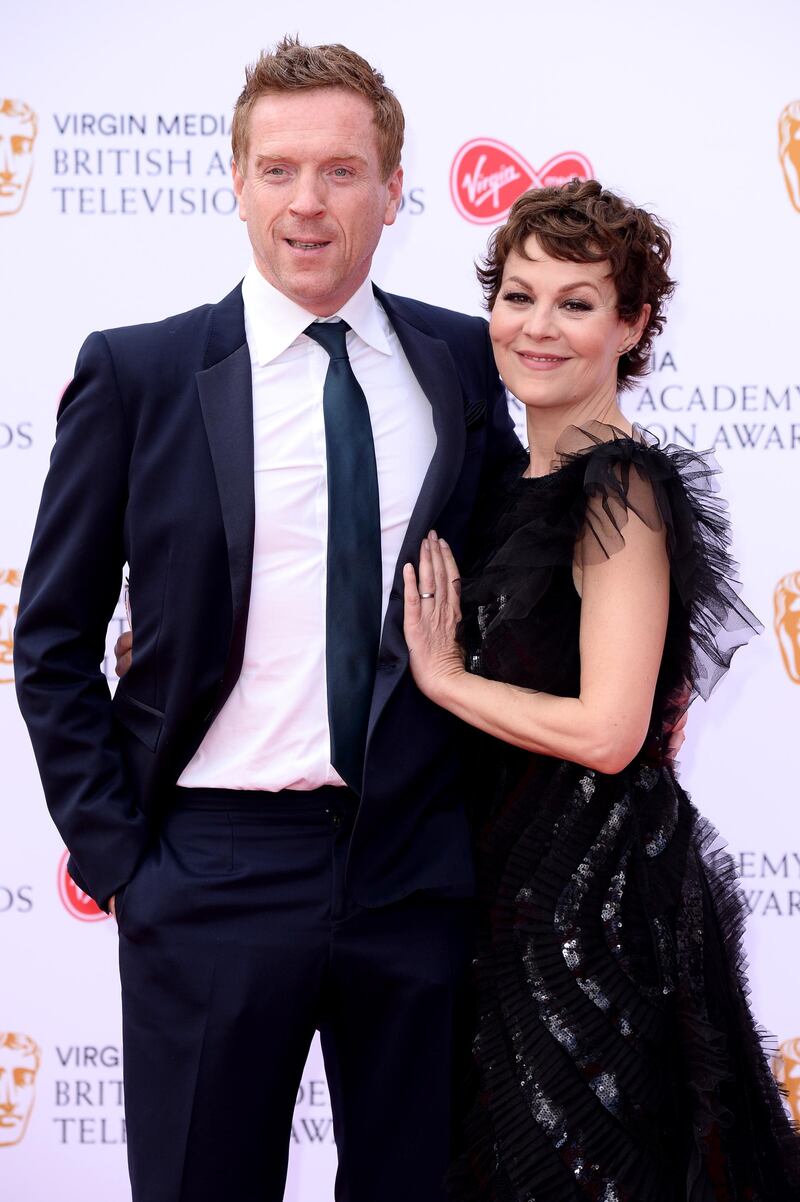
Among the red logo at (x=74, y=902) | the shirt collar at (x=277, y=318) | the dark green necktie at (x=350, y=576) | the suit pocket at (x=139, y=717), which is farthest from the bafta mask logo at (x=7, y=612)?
the dark green necktie at (x=350, y=576)

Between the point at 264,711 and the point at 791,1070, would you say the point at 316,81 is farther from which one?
the point at 791,1070

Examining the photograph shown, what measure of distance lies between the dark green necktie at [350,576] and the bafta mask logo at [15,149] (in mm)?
1326

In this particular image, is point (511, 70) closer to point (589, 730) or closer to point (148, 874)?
point (589, 730)

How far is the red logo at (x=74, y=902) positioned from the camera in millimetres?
2939

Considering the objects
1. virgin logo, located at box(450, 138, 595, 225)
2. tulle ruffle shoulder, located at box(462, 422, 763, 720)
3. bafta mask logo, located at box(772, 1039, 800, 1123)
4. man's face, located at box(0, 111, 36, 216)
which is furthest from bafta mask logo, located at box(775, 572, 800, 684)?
man's face, located at box(0, 111, 36, 216)

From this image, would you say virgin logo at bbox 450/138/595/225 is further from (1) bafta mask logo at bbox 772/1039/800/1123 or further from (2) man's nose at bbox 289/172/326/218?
(1) bafta mask logo at bbox 772/1039/800/1123

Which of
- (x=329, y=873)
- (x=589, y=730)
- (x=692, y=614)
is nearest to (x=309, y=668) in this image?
(x=329, y=873)

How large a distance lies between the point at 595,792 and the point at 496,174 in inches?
61.4

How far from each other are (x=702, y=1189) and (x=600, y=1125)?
15 centimetres

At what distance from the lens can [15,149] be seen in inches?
110

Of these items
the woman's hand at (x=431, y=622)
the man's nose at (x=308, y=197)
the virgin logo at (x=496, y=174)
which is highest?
the virgin logo at (x=496, y=174)

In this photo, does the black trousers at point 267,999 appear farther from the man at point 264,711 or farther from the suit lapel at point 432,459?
the suit lapel at point 432,459

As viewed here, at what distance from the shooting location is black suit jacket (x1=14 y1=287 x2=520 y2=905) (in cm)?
178

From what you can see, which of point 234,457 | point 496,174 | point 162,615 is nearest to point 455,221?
point 496,174
